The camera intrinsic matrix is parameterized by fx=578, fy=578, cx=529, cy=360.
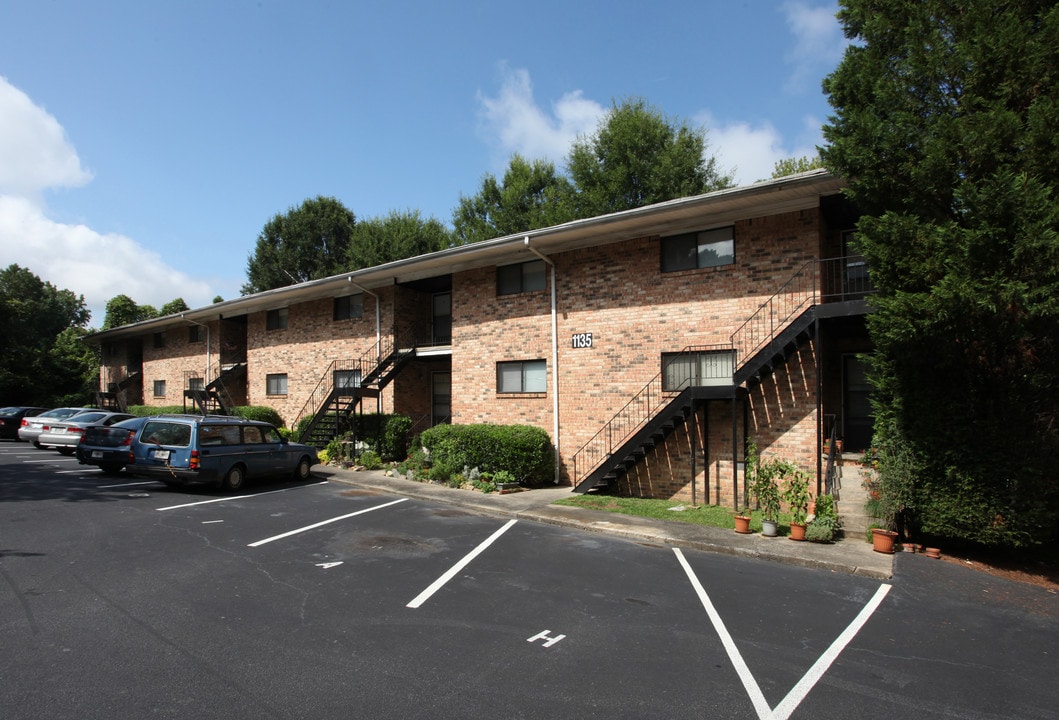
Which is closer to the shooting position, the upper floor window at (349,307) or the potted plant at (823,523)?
the potted plant at (823,523)

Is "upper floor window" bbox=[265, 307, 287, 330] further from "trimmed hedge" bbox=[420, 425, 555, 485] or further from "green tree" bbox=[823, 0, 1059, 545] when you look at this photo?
"green tree" bbox=[823, 0, 1059, 545]

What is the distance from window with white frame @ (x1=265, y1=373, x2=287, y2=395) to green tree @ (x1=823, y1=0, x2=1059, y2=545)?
Answer: 19.5 metres

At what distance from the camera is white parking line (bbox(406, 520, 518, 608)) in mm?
5746

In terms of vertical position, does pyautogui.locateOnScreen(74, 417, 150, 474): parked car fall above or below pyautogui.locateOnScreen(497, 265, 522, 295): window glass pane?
below

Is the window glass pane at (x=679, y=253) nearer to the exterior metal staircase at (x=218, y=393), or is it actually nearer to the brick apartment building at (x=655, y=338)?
the brick apartment building at (x=655, y=338)

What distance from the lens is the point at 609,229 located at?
1260 centimetres

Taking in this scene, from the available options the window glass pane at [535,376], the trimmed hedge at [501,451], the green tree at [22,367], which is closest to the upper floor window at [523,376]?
the window glass pane at [535,376]

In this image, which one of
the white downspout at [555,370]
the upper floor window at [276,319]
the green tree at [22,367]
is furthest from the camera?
the green tree at [22,367]

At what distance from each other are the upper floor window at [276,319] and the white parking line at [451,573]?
640 inches

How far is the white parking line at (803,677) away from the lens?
390cm

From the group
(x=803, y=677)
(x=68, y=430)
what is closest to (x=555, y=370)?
(x=803, y=677)

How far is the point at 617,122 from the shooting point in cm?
2877

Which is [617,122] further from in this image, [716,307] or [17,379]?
[17,379]

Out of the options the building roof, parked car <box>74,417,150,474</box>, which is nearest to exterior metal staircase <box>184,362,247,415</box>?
the building roof
